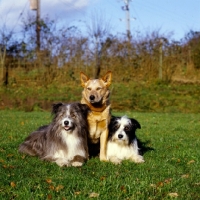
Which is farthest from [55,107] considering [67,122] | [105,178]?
[105,178]

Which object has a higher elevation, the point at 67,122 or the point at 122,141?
the point at 67,122

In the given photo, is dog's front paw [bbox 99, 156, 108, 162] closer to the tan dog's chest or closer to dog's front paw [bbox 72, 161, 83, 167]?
the tan dog's chest

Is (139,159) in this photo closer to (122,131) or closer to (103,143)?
(122,131)

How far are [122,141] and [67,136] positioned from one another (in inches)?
42.5

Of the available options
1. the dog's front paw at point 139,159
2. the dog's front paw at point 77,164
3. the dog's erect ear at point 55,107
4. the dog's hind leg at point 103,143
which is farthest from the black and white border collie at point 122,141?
the dog's erect ear at point 55,107

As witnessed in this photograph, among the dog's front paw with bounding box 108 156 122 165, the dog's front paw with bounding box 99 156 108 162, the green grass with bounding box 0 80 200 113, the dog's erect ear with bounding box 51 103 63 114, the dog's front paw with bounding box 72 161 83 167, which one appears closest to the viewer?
the dog's front paw with bounding box 72 161 83 167

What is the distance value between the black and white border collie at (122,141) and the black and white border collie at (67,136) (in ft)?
1.91

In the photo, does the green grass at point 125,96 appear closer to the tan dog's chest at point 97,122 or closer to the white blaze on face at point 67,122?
the tan dog's chest at point 97,122

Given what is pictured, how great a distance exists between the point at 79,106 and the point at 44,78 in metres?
18.1

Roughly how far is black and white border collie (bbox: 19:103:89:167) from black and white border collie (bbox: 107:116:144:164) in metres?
0.58


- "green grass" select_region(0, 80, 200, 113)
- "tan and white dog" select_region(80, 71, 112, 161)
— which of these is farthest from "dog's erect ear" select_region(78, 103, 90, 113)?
"green grass" select_region(0, 80, 200, 113)

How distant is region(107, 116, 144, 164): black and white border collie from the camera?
292 inches

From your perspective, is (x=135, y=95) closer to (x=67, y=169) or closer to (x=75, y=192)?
(x=67, y=169)

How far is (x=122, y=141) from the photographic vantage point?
7.44 meters
